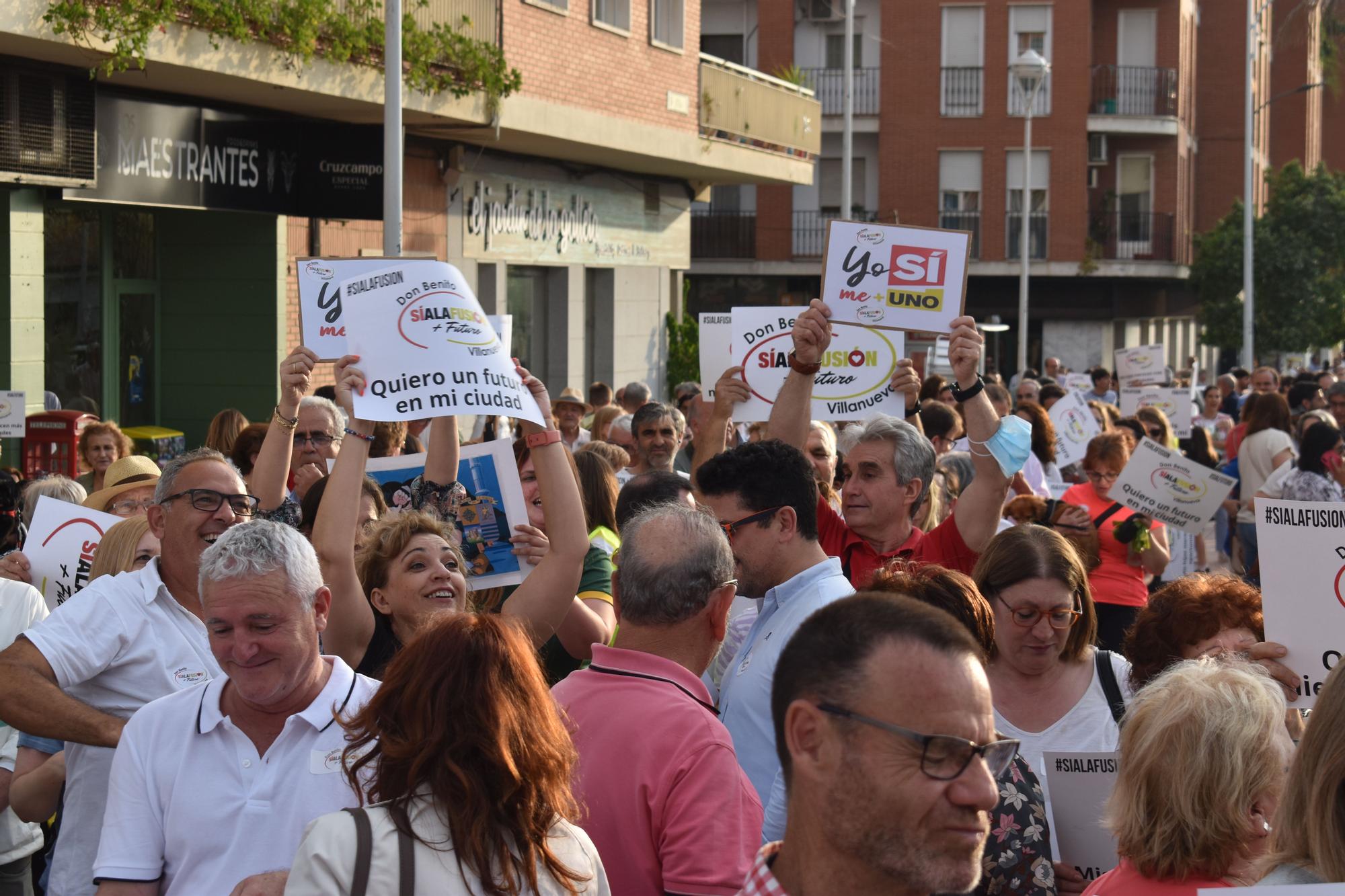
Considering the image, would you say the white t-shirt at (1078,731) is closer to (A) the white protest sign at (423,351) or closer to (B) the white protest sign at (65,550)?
(A) the white protest sign at (423,351)

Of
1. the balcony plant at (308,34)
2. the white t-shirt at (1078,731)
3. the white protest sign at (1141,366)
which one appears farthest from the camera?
the white protest sign at (1141,366)

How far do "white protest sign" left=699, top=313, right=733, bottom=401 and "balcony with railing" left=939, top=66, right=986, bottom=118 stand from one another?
31294mm

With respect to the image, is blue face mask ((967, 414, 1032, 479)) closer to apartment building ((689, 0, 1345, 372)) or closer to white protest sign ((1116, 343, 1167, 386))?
white protest sign ((1116, 343, 1167, 386))

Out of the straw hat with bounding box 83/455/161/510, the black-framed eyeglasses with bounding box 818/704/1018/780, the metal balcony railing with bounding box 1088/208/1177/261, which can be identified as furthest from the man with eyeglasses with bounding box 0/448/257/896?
the metal balcony railing with bounding box 1088/208/1177/261

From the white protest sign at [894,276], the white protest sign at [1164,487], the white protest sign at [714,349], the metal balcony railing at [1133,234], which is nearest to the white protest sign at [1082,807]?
the white protest sign at [894,276]

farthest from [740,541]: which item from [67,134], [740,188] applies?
[740,188]

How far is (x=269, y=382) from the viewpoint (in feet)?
54.2

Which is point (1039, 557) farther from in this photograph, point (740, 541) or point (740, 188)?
point (740, 188)

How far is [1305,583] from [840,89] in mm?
37623

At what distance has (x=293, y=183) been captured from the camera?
15.9 m

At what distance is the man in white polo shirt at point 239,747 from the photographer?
354 centimetres

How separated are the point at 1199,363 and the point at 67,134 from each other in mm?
46358

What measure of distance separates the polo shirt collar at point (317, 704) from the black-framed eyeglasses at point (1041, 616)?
2022 millimetres

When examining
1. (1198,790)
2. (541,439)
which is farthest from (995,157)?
(1198,790)
